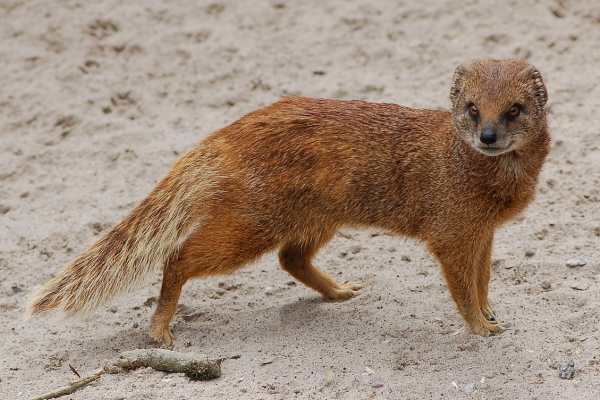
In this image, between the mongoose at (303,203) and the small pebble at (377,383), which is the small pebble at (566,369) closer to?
the mongoose at (303,203)

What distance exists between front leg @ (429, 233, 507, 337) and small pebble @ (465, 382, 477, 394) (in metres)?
0.55

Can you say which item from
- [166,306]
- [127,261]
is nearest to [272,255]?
[166,306]

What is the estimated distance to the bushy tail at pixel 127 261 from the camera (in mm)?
4602

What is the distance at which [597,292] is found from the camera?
470cm

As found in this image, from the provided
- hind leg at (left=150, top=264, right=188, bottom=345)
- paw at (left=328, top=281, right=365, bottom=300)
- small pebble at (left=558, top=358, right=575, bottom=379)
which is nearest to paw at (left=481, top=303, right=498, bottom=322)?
small pebble at (left=558, top=358, right=575, bottom=379)

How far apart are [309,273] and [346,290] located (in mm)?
286

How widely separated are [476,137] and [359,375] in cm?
143

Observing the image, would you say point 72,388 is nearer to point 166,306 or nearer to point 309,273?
point 166,306

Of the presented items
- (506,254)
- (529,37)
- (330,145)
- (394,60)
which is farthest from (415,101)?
(330,145)

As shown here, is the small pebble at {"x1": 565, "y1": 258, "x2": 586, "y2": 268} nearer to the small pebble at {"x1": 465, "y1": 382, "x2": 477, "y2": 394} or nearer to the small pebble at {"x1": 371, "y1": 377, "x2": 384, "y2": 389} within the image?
the small pebble at {"x1": 465, "y1": 382, "x2": 477, "y2": 394}

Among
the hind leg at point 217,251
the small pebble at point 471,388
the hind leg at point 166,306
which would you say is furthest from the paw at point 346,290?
the small pebble at point 471,388

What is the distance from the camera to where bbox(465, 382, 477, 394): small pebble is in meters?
4.01

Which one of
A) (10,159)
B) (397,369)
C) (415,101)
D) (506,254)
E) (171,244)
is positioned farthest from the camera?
(415,101)

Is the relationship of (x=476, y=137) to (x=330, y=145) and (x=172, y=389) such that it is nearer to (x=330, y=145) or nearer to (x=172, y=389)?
(x=330, y=145)
